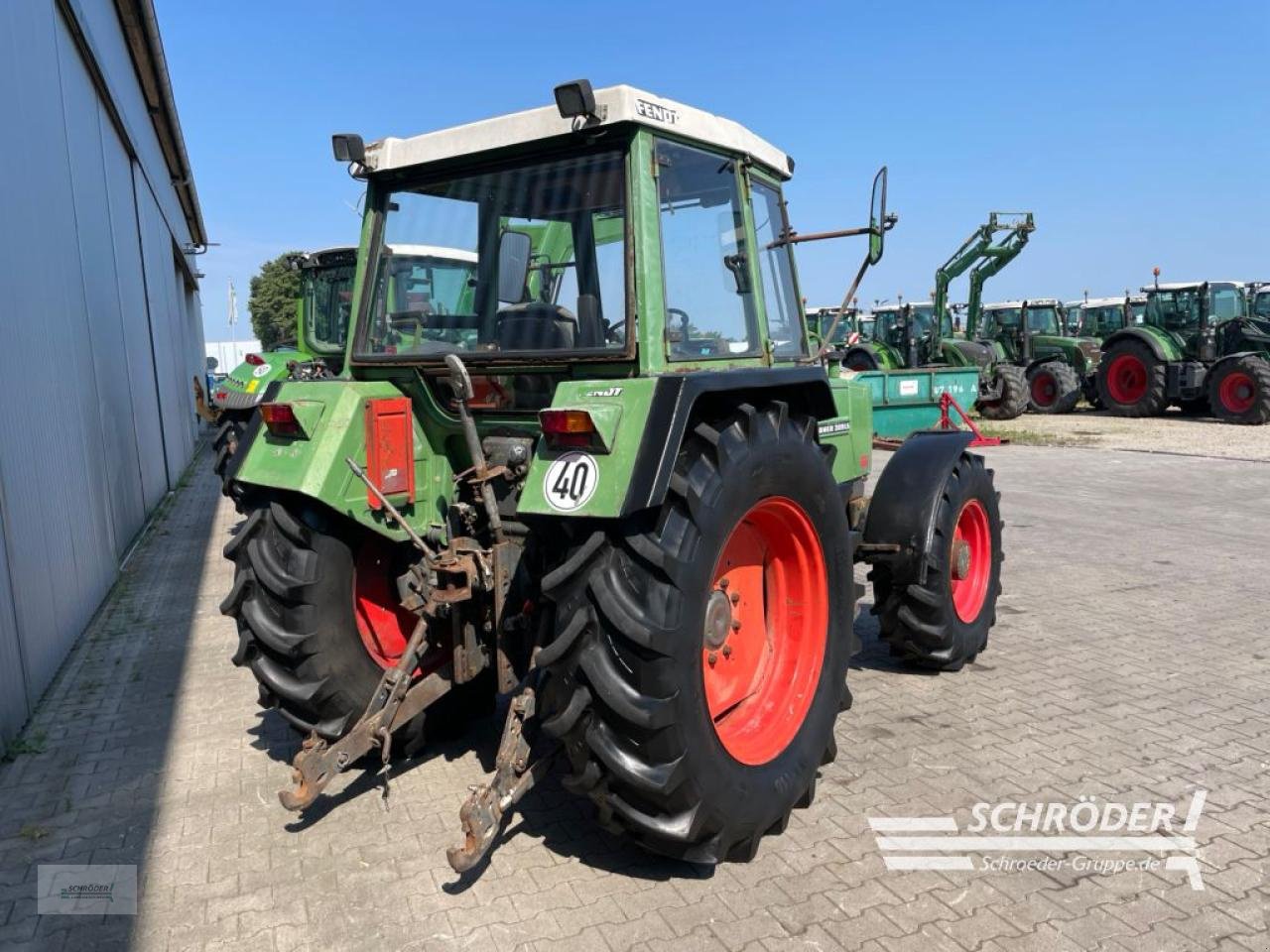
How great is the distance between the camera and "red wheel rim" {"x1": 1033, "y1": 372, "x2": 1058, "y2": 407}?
1980 centimetres

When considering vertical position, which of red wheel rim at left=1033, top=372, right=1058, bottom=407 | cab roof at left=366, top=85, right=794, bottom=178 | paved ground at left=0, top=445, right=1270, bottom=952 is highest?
cab roof at left=366, top=85, right=794, bottom=178

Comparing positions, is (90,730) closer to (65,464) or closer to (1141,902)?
(65,464)

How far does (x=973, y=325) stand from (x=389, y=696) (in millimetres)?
19934

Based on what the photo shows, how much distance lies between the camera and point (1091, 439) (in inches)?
611

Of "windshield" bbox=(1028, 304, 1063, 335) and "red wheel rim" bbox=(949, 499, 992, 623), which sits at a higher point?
"windshield" bbox=(1028, 304, 1063, 335)

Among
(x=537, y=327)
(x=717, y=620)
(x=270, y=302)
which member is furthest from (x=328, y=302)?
(x=270, y=302)

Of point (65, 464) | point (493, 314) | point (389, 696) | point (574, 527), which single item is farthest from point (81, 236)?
point (574, 527)

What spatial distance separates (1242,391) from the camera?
55.3ft

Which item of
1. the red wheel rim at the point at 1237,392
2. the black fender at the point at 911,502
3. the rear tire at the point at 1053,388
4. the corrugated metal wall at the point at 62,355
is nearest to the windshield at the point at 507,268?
the black fender at the point at 911,502

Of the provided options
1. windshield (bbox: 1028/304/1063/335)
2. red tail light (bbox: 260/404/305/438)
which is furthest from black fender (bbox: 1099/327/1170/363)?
red tail light (bbox: 260/404/305/438)

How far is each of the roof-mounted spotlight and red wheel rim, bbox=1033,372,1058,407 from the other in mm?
19190

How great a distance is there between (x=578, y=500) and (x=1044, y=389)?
19936 millimetres

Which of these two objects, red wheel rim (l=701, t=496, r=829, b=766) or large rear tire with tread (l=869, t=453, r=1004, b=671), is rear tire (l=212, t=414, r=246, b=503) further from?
red wheel rim (l=701, t=496, r=829, b=766)

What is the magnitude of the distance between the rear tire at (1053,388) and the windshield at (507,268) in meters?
18.7
